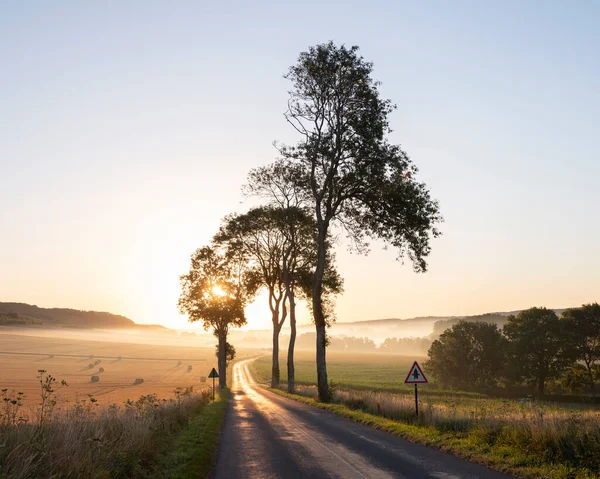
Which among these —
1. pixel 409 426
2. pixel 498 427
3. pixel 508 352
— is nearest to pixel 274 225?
pixel 409 426

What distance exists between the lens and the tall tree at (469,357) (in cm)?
7369

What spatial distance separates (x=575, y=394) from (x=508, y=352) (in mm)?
10110

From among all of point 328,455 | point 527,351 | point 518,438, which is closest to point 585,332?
point 527,351

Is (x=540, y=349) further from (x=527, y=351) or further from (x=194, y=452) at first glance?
(x=194, y=452)

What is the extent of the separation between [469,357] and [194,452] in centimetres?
7076

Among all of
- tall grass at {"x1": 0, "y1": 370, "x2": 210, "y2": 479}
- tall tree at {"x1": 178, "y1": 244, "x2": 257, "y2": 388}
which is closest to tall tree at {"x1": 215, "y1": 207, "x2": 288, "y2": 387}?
tall tree at {"x1": 178, "y1": 244, "x2": 257, "y2": 388}

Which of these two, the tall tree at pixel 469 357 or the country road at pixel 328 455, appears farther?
the tall tree at pixel 469 357

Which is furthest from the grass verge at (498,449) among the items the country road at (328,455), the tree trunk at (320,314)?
the tree trunk at (320,314)

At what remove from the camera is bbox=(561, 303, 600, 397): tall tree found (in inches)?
2406

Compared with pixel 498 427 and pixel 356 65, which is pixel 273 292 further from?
pixel 498 427

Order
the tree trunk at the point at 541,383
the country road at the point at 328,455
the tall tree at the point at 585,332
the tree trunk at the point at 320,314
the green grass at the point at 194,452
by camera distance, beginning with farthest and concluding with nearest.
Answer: the tree trunk at the point at 541,383, the tall tree at the point at 585,332, the tree trunk at the point at 320,314, the green grass at the point at 194,452, the country road at the point at 328,455

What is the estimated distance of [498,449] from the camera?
12.3 m

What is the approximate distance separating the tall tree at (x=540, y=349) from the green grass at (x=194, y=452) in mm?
57809

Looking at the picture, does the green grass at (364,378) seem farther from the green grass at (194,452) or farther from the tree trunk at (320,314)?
the green grass at (194,452)
